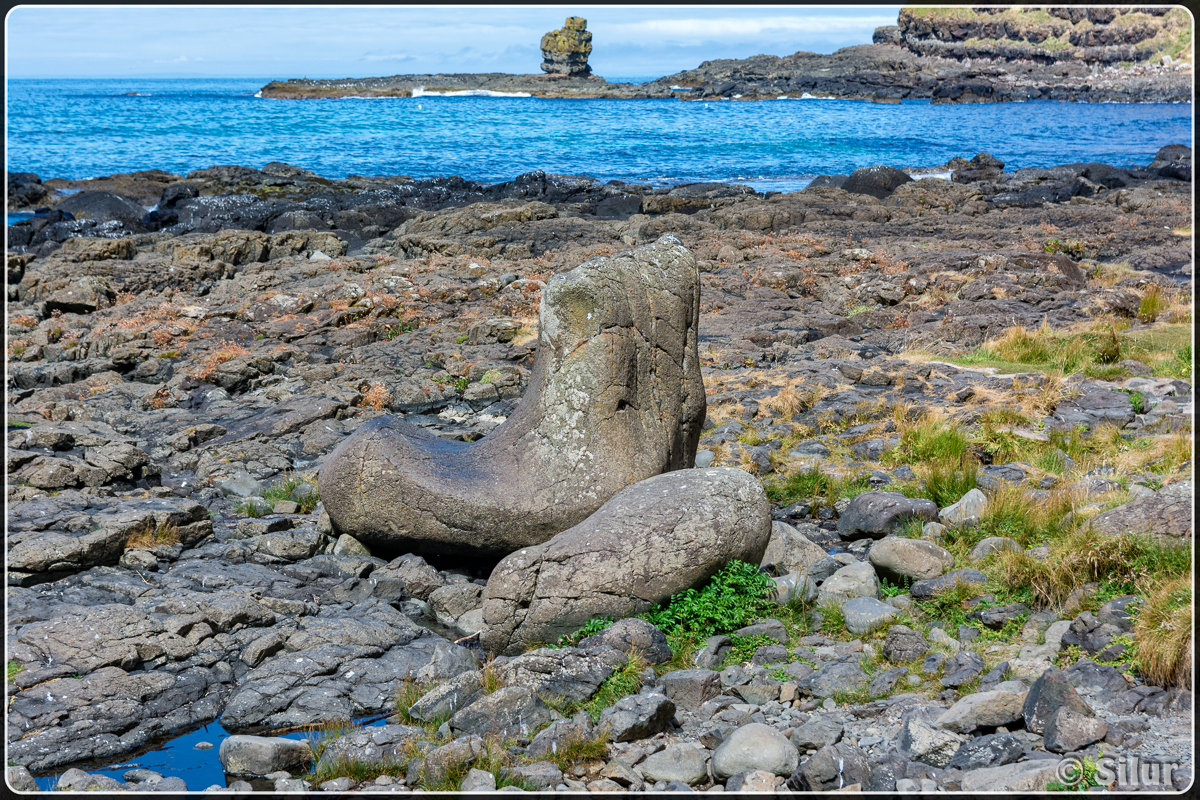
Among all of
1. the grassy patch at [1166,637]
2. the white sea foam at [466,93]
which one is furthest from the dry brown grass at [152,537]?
the white sea foam at [466,93]

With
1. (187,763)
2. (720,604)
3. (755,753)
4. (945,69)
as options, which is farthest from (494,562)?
(945,69)

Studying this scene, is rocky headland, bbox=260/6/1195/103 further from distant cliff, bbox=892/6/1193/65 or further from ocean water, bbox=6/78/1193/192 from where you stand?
ocean water, bbox=6/78/1193/192

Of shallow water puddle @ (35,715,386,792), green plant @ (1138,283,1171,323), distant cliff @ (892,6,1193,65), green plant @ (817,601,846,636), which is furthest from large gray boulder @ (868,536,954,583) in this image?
distant cliff @ (892,6,1193,65)

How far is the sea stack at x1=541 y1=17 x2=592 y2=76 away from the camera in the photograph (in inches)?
5994

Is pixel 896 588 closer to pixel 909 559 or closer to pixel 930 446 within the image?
pixel 909 559

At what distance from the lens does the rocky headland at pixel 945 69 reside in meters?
130

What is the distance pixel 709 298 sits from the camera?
21.0 m

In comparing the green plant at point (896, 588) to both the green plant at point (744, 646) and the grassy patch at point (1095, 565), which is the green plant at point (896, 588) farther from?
the green plant at point (744, 646)

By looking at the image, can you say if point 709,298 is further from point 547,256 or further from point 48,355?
point 48,355

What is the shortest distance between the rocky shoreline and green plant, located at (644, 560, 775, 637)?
8.6 inches

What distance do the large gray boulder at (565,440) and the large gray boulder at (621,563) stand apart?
0.96 m

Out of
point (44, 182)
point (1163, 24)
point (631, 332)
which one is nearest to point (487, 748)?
point (631, 332)

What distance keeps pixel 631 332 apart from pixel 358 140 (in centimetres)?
7722

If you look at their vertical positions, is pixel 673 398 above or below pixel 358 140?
below
